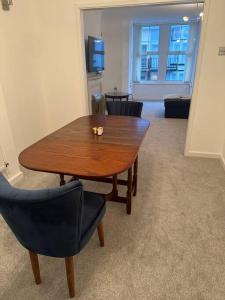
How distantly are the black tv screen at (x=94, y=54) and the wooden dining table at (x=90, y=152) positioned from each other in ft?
8.53

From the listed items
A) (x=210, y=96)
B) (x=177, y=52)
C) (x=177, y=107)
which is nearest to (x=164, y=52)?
(x=177, y=52)

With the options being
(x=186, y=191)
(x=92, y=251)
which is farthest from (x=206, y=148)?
(x=92, y=251)

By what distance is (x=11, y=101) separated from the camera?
8.79ft

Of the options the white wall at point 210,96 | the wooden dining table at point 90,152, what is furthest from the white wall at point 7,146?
the white wall at point 210,96

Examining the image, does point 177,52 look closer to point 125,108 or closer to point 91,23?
point 91,23

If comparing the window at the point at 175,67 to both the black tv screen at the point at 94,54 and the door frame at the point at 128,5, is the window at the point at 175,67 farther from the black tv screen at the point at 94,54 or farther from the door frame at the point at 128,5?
the door frame at the point at 128,5

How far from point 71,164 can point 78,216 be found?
44 cm

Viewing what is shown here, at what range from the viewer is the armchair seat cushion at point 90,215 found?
1226mm

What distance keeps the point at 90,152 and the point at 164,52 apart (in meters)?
6.86

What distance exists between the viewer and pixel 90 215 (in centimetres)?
133

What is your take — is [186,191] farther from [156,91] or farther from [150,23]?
[150,23]

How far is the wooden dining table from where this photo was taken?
1.33 metres

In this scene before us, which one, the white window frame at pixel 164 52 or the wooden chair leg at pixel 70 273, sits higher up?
the white window frame at pixel 164 52

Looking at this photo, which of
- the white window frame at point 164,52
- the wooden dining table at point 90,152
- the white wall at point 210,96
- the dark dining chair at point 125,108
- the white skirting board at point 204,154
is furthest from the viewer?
the white window frame at point 164,52
